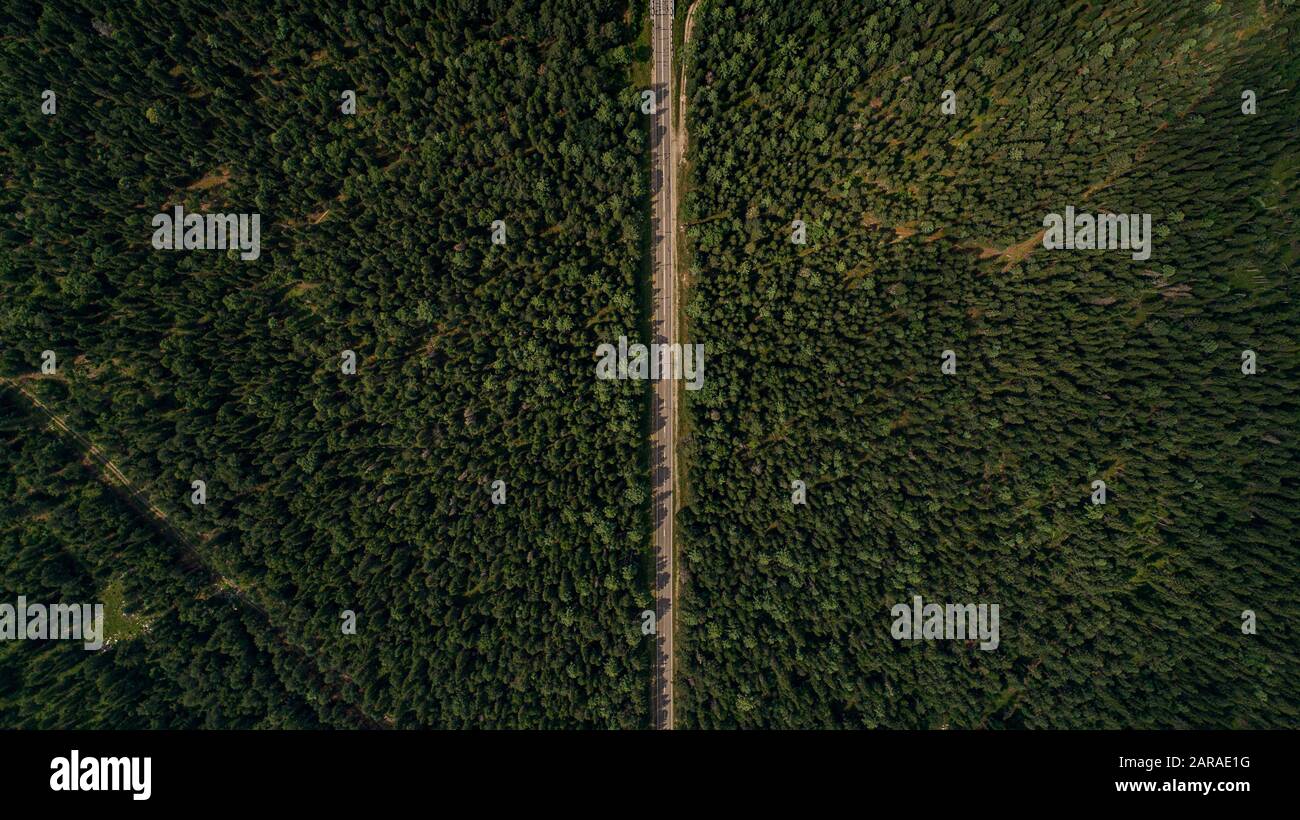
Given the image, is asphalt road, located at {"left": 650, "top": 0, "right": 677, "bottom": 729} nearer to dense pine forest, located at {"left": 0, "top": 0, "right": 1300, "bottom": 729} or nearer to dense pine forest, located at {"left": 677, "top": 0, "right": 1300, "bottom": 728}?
dense pine forest, located at {"left": 0, "top": 0, "right": 1300, "bottom": 729}

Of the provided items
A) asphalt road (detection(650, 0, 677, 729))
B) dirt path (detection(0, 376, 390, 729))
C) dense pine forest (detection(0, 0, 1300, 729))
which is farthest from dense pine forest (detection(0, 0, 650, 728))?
asphalt road (detection(650, 0, 677, 729))

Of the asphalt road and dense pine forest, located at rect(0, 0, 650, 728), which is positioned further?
the asphalt road

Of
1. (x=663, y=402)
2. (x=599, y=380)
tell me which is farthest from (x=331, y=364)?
(x=663, y=402)
